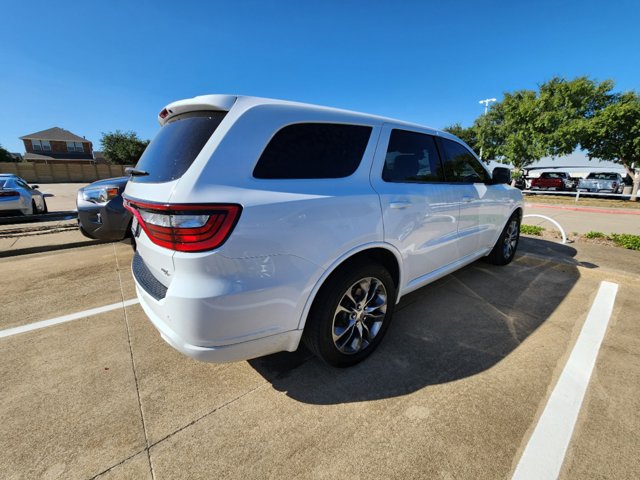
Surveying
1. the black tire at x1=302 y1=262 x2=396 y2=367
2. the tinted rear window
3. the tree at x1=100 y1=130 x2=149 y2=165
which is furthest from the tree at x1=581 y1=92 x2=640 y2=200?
the tree at x1=100 y1=130 x2=149 y2=165

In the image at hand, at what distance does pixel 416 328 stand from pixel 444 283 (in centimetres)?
128

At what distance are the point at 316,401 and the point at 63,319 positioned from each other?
107 inches

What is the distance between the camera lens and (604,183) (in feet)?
73.1

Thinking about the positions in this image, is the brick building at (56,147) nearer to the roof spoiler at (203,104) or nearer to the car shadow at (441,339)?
the roof spoiler at (203,104)

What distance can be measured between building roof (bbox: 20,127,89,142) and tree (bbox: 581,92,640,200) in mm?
73710

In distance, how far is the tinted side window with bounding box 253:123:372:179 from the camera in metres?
1.75

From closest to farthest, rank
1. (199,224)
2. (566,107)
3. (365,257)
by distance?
(199,224) → (365,257) → (566,107)

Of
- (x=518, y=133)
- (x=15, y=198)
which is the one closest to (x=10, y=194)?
(x=15, y=198)

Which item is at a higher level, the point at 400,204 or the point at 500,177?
the point at 500,177

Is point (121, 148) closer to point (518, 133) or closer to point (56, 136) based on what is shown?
point (56, 136)

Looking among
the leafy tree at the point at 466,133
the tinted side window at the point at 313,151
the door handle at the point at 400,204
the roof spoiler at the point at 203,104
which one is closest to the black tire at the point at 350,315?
the door handle at the point at 400,204

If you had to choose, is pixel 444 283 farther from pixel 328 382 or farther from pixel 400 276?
pixel 328 382

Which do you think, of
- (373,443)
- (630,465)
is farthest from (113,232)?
(630,465)

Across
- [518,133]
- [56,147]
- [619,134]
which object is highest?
[56,147]
